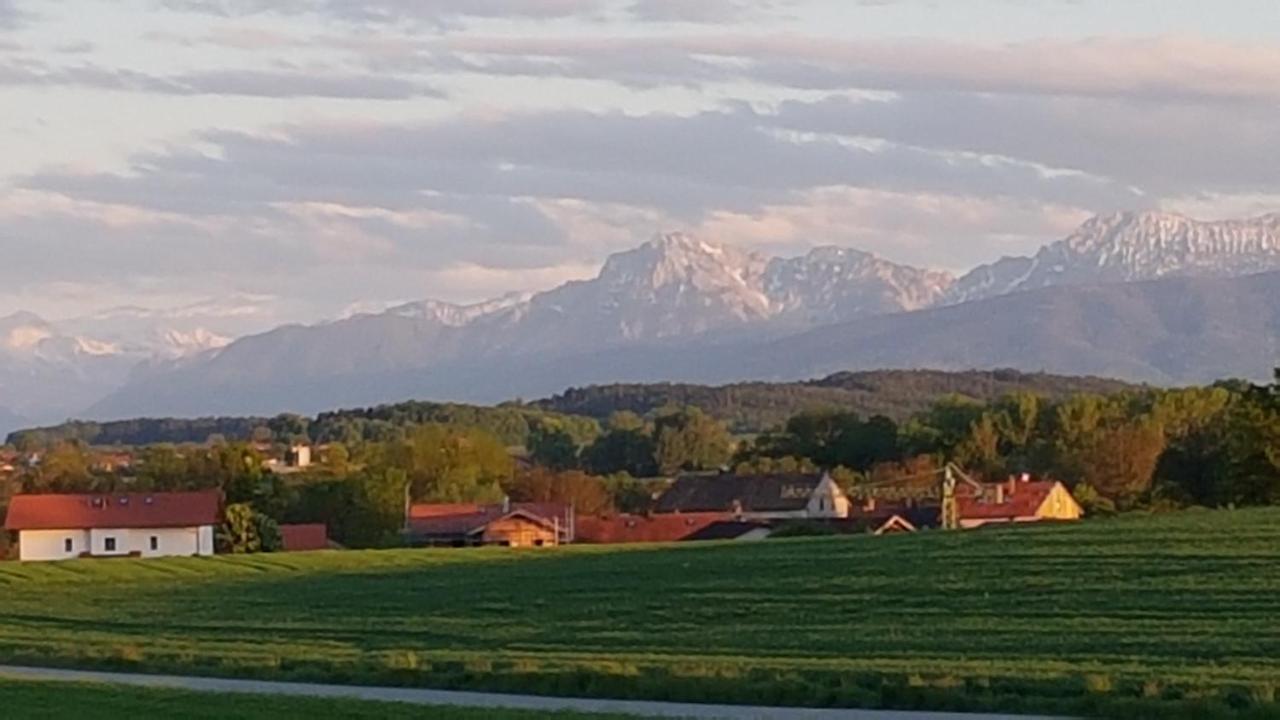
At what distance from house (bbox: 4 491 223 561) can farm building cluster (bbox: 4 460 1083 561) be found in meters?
0.05

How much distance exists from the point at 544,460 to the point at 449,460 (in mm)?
39870

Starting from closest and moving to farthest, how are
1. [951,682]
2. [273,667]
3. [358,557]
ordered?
[951,682]
[273,667]
[358,557]

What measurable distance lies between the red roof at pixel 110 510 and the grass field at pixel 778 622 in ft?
116

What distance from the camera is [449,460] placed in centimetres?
14362

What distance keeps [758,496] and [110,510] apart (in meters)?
42.2

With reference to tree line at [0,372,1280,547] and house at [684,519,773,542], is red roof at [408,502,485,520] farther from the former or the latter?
house at [684,519,773,542]

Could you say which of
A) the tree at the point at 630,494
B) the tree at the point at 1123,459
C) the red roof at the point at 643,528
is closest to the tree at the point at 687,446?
the tree at the point at 630,494

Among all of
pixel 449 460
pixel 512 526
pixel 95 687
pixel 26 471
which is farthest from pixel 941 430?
pixel 95 687

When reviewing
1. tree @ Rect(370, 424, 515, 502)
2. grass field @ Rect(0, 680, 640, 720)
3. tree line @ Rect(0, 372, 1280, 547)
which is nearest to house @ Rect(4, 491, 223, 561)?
tree line @ Rect(0, 372, 1280, 547)

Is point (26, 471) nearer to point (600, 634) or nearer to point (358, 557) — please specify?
point (358, 557)

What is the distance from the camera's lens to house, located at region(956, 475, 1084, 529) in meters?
113

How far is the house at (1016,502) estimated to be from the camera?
113338 millimetres

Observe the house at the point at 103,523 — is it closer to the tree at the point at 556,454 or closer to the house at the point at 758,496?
the house at the point at 758,496

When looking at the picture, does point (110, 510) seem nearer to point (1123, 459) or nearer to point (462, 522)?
point (462, 522)
